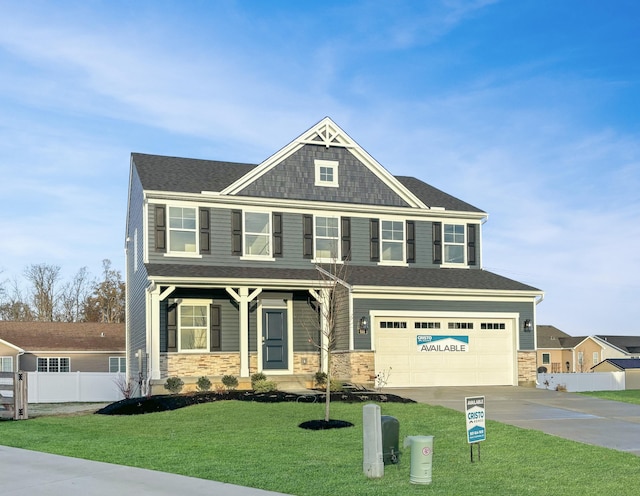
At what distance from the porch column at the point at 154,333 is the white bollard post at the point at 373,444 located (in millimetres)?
13536

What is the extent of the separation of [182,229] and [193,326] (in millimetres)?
3195

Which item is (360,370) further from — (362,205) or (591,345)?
(591,345)

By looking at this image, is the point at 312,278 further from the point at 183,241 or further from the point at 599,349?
the point at 599,349

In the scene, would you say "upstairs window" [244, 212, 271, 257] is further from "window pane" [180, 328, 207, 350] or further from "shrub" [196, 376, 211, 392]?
"shrub" [196, 376, 211, 392]

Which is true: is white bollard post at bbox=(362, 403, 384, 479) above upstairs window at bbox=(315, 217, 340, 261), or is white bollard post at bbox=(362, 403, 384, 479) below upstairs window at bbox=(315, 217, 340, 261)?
below

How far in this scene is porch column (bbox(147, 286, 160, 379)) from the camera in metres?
22.9

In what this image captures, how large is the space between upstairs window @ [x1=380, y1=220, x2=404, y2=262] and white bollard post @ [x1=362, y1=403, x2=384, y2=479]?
17.1m

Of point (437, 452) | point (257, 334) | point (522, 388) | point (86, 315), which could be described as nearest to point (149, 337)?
point (257, 334)

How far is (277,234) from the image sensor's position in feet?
85.5

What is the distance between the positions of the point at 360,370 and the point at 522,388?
5368 mm

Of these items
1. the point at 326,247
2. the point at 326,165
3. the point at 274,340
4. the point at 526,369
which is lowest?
the point at 526,369

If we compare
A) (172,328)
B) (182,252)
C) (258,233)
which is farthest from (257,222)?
(172,328)

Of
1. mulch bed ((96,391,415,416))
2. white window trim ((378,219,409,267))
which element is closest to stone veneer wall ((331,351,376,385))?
mulch bed ((96,391,415,416))

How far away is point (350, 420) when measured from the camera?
1571 centimetres
